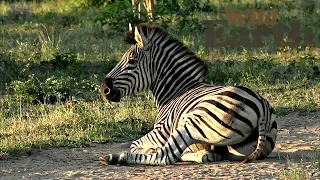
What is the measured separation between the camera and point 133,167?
7.14 m

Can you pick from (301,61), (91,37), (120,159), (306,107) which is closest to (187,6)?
(91,37)

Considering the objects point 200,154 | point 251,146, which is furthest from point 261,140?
point 200,154

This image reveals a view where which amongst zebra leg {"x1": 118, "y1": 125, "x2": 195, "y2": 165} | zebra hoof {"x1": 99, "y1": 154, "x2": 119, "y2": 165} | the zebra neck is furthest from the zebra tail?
zebra hoof {"x1": 99, "y1": 154, "x2": 119, "y2": 165}

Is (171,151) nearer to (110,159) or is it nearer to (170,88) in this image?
(110,159)

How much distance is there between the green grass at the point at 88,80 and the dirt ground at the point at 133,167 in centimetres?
33

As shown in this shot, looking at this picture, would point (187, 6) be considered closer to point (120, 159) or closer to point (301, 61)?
point (301, 61)

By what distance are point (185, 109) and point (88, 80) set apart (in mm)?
5940

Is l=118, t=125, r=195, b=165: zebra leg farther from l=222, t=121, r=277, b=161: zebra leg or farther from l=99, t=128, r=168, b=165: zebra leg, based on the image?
l=222, t=121, r=277, b=161: zebra leg

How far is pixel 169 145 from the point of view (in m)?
7.01

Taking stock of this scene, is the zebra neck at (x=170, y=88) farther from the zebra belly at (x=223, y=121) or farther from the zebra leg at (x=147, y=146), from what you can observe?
the zebra belly at (x=223, y=121)

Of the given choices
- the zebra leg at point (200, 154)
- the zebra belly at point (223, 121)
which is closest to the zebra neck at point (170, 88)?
the zebra leg at point (200, 154)

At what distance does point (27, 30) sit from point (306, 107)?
1070 centimetres

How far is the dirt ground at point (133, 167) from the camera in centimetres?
662

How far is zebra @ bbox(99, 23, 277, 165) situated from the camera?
694cm
